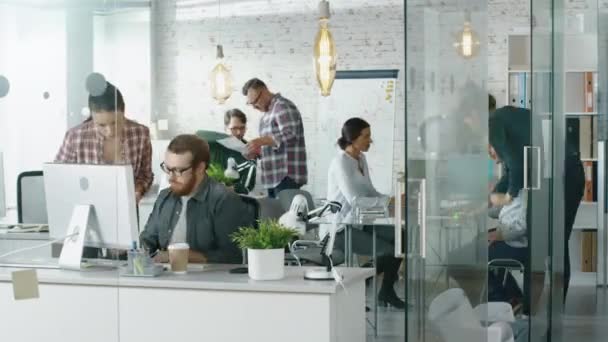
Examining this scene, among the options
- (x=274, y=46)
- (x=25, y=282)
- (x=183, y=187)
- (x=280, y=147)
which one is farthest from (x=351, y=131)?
(x=25, y=282)

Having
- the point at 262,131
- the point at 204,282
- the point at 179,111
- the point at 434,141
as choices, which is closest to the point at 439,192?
the point at 434,141

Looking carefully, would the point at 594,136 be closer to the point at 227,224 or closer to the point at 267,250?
the point at 227,224

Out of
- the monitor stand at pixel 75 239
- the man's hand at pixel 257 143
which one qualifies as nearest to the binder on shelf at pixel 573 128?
the man's hand at pixel 257 143

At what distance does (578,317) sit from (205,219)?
3.69 metres

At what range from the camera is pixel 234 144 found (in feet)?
33.9

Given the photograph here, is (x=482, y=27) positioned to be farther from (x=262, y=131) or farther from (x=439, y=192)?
(x=262, y=131)

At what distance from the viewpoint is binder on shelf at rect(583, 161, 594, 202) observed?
401 inches

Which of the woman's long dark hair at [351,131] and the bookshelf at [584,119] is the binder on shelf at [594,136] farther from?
the woman's long dark hair at [351,131]

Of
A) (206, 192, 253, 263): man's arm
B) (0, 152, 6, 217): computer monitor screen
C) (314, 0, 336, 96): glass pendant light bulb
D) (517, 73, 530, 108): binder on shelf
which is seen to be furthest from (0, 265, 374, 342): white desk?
(517, 73, 530, 108): binder on shelf

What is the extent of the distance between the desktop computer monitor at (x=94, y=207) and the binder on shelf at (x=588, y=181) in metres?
6.20

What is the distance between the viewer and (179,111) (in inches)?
434

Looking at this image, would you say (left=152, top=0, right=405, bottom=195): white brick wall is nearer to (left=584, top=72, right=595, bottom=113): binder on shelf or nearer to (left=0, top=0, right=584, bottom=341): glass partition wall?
(left=0, top=0, right=584, bottom=341): glass partition wall

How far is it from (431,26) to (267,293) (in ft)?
4.21

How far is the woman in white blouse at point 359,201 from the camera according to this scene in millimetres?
8414
